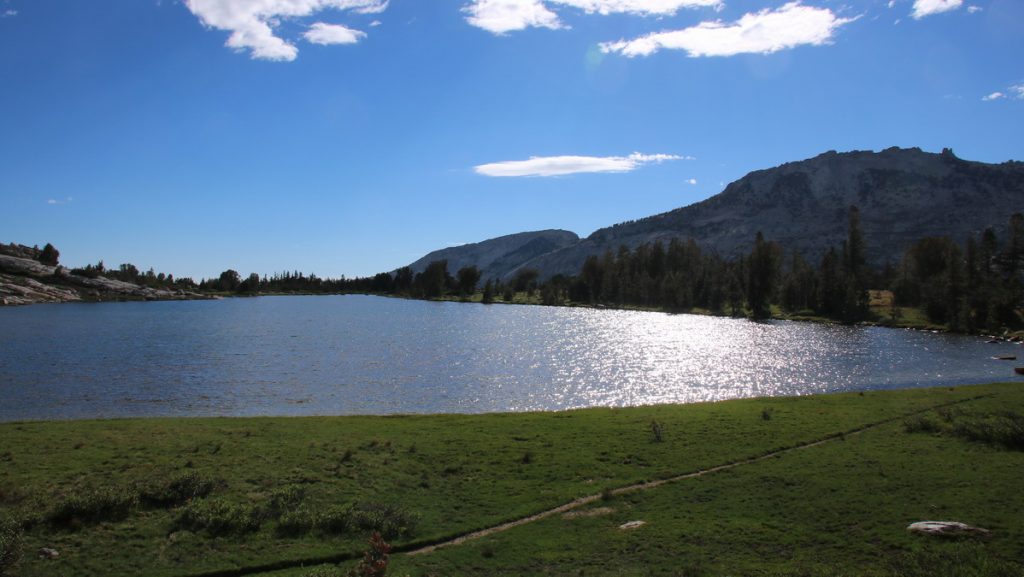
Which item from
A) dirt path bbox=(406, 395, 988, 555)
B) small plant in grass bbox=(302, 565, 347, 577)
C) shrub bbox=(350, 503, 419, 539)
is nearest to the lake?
dirt path bbox=(406, 395, 988, 555)

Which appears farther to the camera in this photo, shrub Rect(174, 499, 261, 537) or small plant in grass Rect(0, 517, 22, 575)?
shrub Rect(174, 499, 261, 537)

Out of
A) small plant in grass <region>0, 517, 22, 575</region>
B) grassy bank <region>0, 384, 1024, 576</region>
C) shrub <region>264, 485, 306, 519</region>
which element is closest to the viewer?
small plant in grass <region>0, 517, 22, 575</region>

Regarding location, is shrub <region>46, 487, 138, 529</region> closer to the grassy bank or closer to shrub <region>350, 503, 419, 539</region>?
the grassy bank

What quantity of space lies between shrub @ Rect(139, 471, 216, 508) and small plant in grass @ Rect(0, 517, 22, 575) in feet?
12.7

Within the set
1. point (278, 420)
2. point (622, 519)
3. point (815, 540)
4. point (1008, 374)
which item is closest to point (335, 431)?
point (278, 420)

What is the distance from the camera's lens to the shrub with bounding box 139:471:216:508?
2053 cm

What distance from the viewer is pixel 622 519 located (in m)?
19.8

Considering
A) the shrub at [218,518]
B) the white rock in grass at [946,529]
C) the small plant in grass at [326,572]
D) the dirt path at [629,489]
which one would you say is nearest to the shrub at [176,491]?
Result: the shrub at [218,518]

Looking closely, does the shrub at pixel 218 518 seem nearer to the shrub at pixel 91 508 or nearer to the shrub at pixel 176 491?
the shrub at pixel 176 491

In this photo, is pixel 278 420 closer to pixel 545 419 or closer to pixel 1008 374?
pixel 545 419

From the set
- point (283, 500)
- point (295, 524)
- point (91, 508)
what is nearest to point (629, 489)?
point (295, 524)

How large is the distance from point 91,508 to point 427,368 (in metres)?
48.1

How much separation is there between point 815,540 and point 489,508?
35.2 ft

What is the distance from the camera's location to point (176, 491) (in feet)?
68.8
